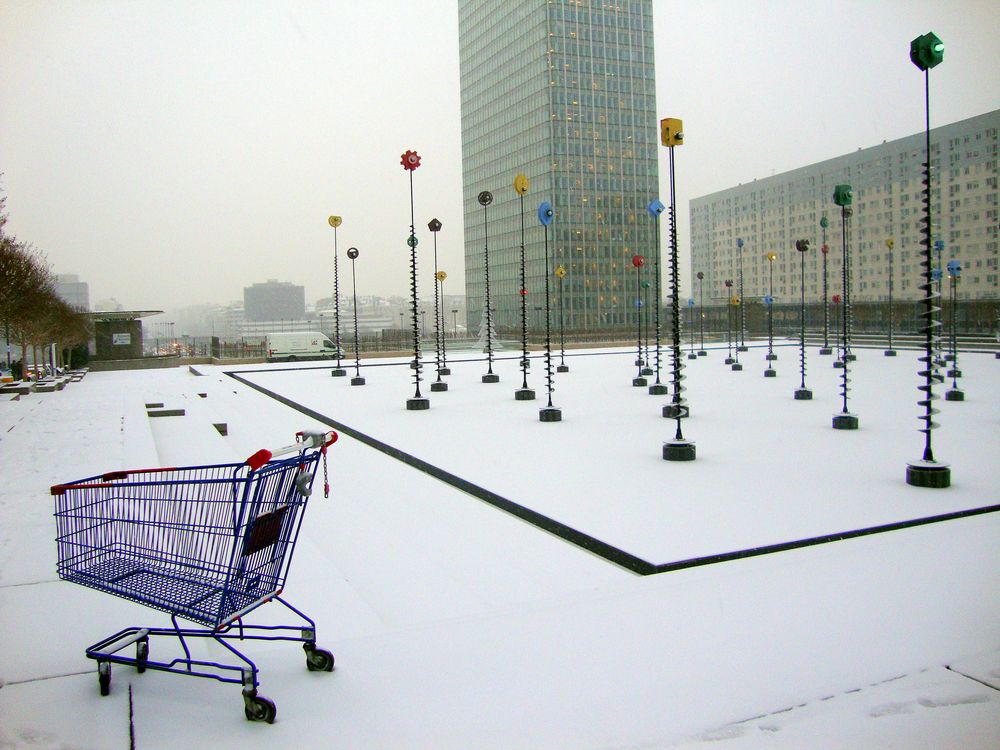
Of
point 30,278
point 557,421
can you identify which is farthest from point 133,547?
point 30,278

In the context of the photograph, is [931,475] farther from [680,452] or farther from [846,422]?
[846,422]

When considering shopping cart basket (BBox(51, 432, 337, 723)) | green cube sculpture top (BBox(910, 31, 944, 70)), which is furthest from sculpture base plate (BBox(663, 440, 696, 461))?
shopping cart basket (BBox(51, 432, 337, 723))

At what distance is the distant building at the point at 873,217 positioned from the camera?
165ft

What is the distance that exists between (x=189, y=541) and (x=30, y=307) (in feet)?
67.9

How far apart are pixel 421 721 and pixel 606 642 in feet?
3.92

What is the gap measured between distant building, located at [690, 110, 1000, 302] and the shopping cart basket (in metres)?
17.1

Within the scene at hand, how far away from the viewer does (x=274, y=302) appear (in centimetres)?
15775

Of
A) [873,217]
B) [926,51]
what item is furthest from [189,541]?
[873,217]

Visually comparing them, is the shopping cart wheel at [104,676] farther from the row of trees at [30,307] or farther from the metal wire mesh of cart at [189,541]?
the row of trees at [30,307]

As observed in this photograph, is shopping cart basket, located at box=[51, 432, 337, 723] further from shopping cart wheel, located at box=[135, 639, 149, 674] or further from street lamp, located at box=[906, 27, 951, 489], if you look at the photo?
street lamp, located at box=[906, 27, 951, 489]

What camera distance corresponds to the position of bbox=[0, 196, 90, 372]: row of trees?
17094 mm

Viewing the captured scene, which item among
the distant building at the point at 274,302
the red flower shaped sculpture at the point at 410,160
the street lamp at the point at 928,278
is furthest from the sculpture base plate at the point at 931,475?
the distant building at the point at 274,302

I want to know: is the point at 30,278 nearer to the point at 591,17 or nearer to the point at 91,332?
the point at 91,332

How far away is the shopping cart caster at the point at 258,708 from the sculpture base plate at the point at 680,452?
6416 mm
